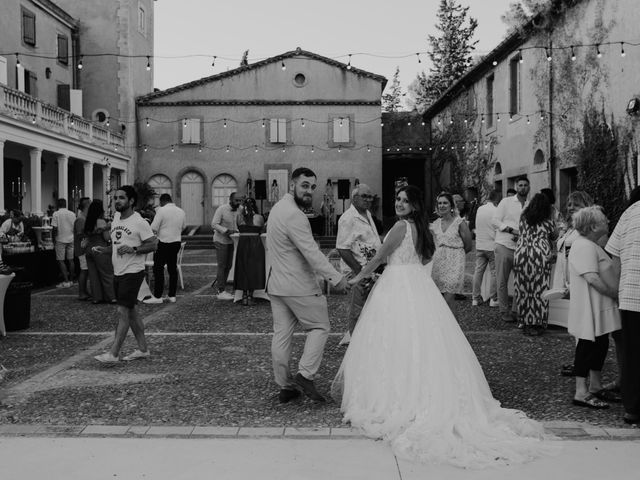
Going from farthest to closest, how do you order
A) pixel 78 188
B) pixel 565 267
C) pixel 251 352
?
pixel 78 188, pixel 565 267, pixel 251 352

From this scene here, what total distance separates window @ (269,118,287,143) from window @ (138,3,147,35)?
8122mm

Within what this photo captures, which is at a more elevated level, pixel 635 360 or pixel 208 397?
pixel 635 360

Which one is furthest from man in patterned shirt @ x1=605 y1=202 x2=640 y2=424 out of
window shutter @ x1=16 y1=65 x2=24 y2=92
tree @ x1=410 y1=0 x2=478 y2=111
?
tree @ x1=410 y1=0 x2=478 y2=111

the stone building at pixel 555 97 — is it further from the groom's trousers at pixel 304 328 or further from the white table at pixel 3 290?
the white table at pixel 3 290

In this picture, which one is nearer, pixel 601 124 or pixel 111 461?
pixel 111 461

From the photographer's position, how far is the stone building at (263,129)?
32.3m

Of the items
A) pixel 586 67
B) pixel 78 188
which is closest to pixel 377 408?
pixel 586 67

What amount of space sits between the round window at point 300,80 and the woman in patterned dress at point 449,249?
26.1m

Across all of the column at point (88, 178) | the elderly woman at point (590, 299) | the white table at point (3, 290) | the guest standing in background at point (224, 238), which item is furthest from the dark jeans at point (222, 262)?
the column at point (88, 178)

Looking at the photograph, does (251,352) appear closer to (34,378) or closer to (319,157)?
(34,378)

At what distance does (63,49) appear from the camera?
29453mm

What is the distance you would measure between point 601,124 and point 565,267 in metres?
9.72

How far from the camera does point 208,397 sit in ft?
16.4

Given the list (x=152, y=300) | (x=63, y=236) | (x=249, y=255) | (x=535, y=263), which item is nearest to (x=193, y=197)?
(x=63, y=236)
